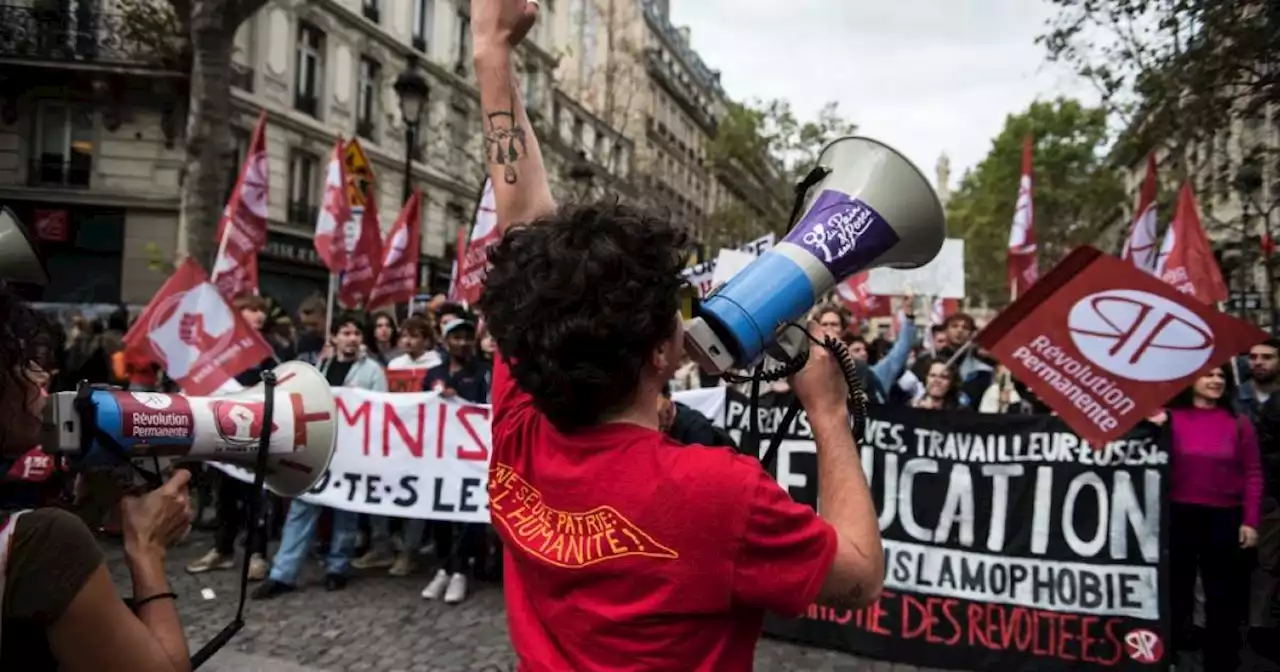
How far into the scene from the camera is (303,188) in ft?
76.9

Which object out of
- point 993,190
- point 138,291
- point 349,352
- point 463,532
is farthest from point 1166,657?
point 993,190

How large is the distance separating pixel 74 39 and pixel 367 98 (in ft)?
25.8

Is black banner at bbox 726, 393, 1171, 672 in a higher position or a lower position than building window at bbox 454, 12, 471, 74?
lower

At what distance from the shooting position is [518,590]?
5.30 feet

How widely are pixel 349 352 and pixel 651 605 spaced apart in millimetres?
5841

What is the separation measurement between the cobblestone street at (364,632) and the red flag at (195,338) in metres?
1.28

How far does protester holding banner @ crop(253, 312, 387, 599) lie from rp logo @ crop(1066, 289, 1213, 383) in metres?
4.46

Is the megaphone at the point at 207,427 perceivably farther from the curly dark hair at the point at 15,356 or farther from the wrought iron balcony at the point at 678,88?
the wrought iron balcony at the point at 678,88

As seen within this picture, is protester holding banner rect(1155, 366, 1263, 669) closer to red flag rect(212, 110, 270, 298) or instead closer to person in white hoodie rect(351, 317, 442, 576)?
person in white hoodie rect(351, 317, 442, 576)

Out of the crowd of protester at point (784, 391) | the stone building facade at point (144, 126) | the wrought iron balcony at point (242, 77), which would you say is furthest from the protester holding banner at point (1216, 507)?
the wrought iron balcony at point (242, 77)

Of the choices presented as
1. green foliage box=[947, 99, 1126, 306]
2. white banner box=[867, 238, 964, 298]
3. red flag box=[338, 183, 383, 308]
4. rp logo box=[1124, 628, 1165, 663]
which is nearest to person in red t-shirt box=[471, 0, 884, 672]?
rp logo box=[1124, 628, 1165, 663]

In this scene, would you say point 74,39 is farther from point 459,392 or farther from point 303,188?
point 459,392

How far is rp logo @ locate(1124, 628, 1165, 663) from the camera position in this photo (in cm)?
470

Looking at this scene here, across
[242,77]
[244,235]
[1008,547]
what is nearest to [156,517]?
[1008,547]
